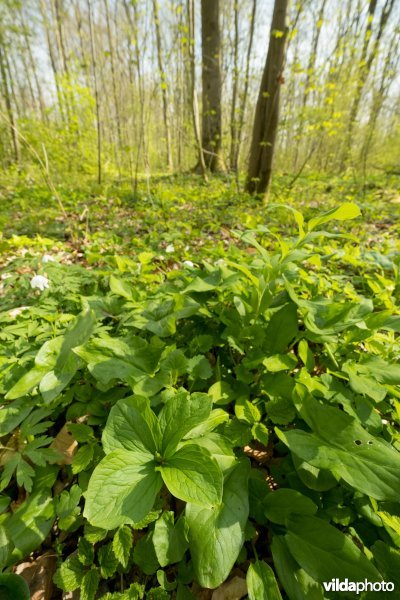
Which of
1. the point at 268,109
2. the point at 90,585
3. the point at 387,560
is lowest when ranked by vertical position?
the point at 90,585

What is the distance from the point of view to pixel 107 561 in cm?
79

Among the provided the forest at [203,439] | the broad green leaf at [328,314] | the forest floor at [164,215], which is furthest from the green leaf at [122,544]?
the forest floor at [164,215]

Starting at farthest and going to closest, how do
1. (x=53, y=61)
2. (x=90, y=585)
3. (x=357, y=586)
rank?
(x=53, y=61), (x=90, y=585), (x=357, y=586)

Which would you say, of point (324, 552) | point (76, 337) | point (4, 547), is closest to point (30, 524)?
point (4, 547)

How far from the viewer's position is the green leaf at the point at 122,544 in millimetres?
750

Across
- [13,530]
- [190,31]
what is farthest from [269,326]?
[190,31]

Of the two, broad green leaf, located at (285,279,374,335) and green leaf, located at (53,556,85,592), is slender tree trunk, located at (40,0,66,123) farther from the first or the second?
green leaf, located at (53,556,85,592)

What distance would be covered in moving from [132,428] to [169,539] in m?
0.34

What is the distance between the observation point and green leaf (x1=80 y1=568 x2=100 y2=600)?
2.42ft

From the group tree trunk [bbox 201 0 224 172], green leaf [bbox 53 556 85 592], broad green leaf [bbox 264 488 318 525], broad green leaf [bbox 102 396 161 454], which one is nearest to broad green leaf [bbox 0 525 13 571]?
green leaf [bbox 53 556 85 592]

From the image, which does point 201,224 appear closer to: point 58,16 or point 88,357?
point 88,357

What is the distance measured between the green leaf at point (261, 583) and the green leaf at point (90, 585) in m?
0.43

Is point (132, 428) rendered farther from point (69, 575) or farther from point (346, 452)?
point (346, 452)

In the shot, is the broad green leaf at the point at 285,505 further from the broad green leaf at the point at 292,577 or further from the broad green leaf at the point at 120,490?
the broad green leaf at the point at 120,490
